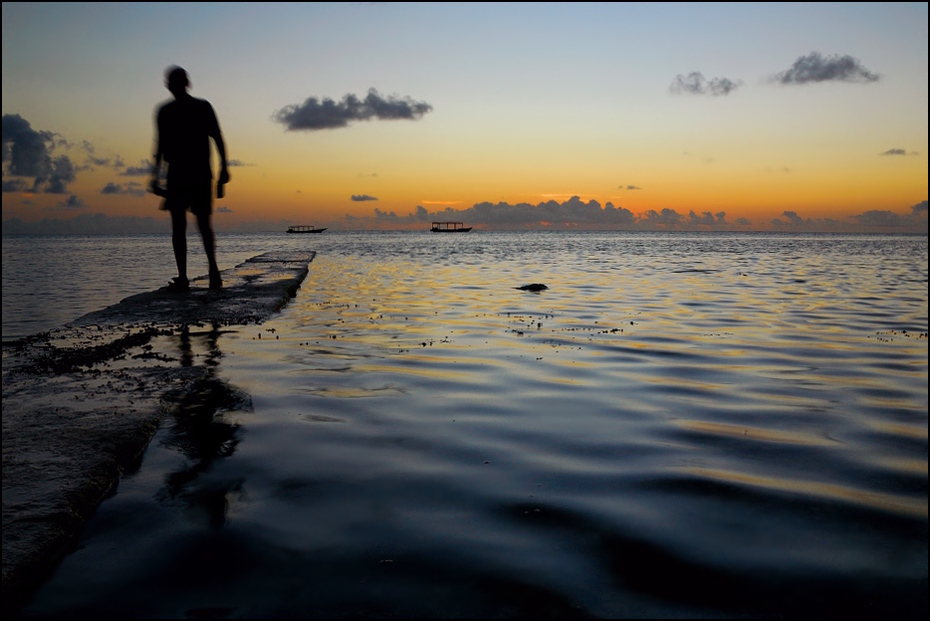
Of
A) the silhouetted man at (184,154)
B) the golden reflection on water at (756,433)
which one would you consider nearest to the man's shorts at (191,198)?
the silhouetted man at (184,154)

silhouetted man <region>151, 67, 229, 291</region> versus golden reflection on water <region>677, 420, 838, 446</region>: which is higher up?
silhouetted man <region>151, 67, 229, 291</region>

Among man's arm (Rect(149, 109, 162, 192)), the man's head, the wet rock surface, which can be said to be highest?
the man's head

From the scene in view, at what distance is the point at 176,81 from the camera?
792 centimetres

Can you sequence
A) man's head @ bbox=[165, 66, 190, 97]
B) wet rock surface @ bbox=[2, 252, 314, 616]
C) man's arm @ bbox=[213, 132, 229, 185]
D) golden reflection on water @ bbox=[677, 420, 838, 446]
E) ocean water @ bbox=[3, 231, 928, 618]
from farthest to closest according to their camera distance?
man's arm @ bbox=[213, 132, 229, 185], man's head @ bbox=[165, 66, 190, 97], golden reflection on water @ bbox=[677, 420, 838, 446], wet rock surface @ bbox=[2, 252, 314, 616], ocean water @ bbox=[3, 231, 928, 618]

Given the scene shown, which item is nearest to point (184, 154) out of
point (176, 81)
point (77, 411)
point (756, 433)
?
point (176, 81)

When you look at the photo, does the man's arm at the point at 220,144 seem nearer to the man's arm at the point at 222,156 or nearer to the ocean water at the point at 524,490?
the man's arm at the point at 222,156

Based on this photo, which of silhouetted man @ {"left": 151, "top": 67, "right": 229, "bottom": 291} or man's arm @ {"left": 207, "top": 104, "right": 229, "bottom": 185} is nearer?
silhouetted man @ {"left": 151, "top": 67, "right": 229, "bottom": 291}

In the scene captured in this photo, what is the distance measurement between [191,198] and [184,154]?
55cm

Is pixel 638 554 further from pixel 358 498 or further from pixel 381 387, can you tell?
pixel 381 387

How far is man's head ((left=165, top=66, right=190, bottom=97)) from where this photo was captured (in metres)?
7.84

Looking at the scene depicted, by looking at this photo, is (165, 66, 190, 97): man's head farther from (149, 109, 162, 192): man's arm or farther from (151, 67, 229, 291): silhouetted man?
(149, 109, 162, 192): man's arm

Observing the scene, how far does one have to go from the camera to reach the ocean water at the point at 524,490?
1.79 meters

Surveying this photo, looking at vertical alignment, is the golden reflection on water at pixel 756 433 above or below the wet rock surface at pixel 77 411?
below

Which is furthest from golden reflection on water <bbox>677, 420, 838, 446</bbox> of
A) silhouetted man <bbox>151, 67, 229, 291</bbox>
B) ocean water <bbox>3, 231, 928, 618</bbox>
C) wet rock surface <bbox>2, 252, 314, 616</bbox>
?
silhouetted man <bbox>151, 67, 229, 291</bbox>
